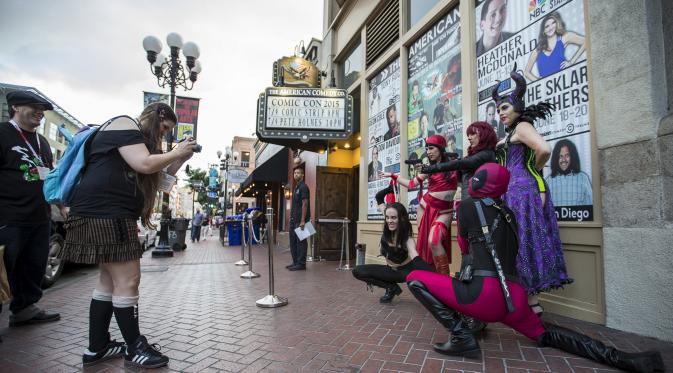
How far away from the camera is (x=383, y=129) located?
24.8ft

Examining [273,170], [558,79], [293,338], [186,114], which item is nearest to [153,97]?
[186,114]

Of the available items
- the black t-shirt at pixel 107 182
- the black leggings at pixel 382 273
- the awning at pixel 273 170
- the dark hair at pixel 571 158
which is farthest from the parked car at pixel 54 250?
the awning at pixel 273 170

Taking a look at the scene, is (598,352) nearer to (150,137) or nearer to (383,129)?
(150,137)

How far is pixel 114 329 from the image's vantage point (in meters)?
3.31

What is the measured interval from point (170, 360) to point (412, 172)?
4860 mm

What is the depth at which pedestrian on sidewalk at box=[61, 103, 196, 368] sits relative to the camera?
2.30 m

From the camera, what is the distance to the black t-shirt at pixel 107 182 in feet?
7.61

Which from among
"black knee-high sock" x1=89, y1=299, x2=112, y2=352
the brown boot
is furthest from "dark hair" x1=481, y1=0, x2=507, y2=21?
Result: "black knee-high sock" x1=89, y1=299, x2=112, y2=352

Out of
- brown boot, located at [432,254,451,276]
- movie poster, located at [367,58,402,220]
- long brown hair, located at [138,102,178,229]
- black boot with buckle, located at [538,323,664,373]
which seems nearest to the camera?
black boot with buckle, located at [538,323,664,373]

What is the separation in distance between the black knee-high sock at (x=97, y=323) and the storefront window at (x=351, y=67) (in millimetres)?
8017

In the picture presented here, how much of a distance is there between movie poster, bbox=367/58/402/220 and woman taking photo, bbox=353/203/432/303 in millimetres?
2923

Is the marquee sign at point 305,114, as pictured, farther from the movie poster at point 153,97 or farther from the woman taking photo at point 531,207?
the woman taking photo at point 531,207

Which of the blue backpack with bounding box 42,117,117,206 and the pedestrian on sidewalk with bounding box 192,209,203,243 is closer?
the blue backpack with bounding box 42,117,117,206

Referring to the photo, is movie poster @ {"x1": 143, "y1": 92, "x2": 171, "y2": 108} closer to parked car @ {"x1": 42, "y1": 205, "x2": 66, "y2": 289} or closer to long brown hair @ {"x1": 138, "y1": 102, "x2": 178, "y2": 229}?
parked car @ {"x1": 42, "y1": 205, "x2": 66, "y2": 289}
